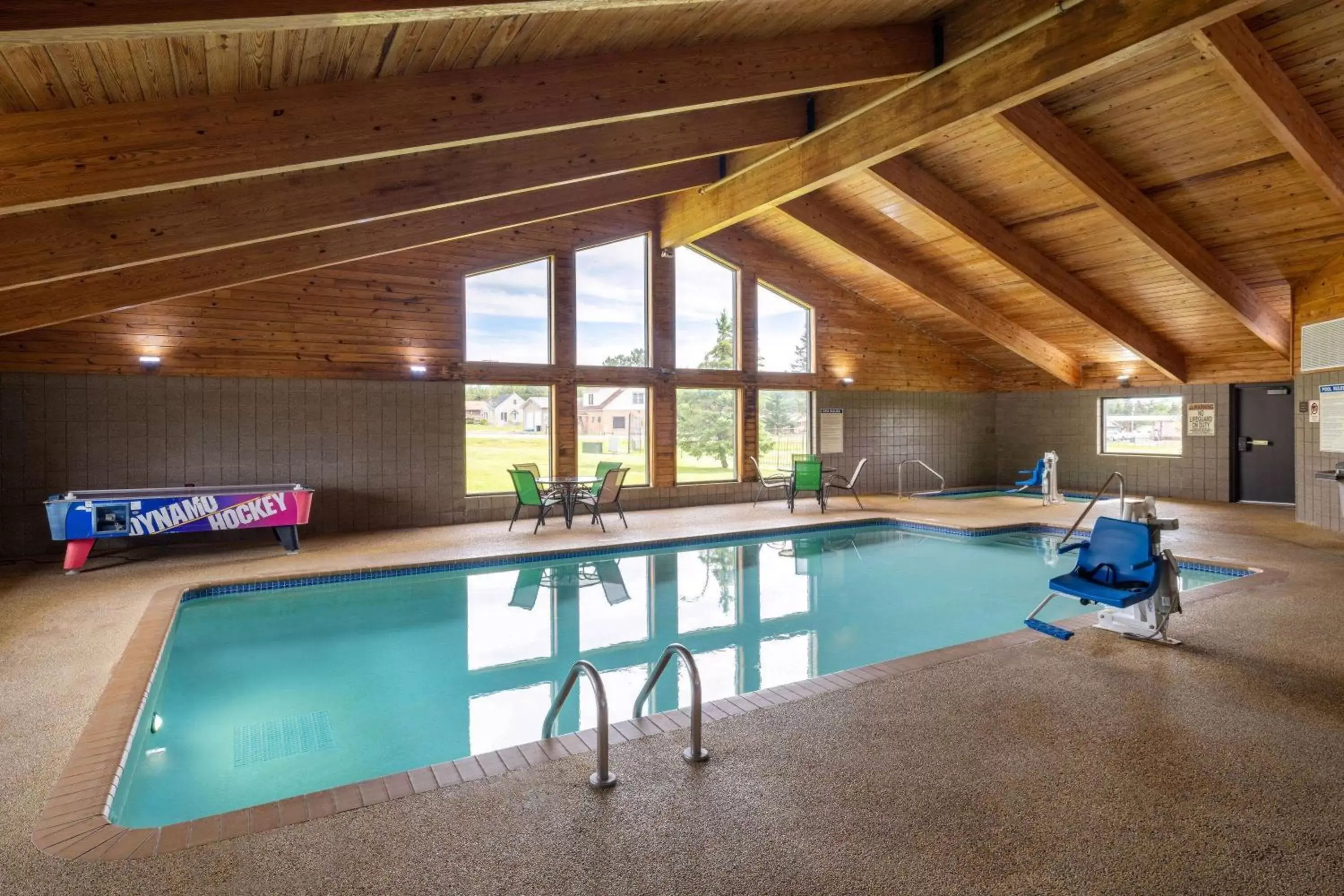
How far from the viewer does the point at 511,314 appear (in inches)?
376

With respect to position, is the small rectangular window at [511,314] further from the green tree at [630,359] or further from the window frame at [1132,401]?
the window frame at [1132,401]

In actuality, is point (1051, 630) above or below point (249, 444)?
below

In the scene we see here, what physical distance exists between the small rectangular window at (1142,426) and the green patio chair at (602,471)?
8294 mm

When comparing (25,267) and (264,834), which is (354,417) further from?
(264,834)

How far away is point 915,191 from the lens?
769 centimetres

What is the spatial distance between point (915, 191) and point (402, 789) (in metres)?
7.32

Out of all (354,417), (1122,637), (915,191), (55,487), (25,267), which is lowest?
(1122,637)

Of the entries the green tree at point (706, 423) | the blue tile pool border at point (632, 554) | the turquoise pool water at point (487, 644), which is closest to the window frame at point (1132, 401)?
the blue tile pool border at point (632, 554)

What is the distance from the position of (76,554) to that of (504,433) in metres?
4.52

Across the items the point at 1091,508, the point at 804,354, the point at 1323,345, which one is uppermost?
the point at 804,354

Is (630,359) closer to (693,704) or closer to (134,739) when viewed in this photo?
(134,739)

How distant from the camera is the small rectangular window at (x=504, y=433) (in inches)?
367

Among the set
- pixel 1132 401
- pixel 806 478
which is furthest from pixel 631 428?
pixel 1132 401

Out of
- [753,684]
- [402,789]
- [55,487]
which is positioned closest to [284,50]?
[402,789]
